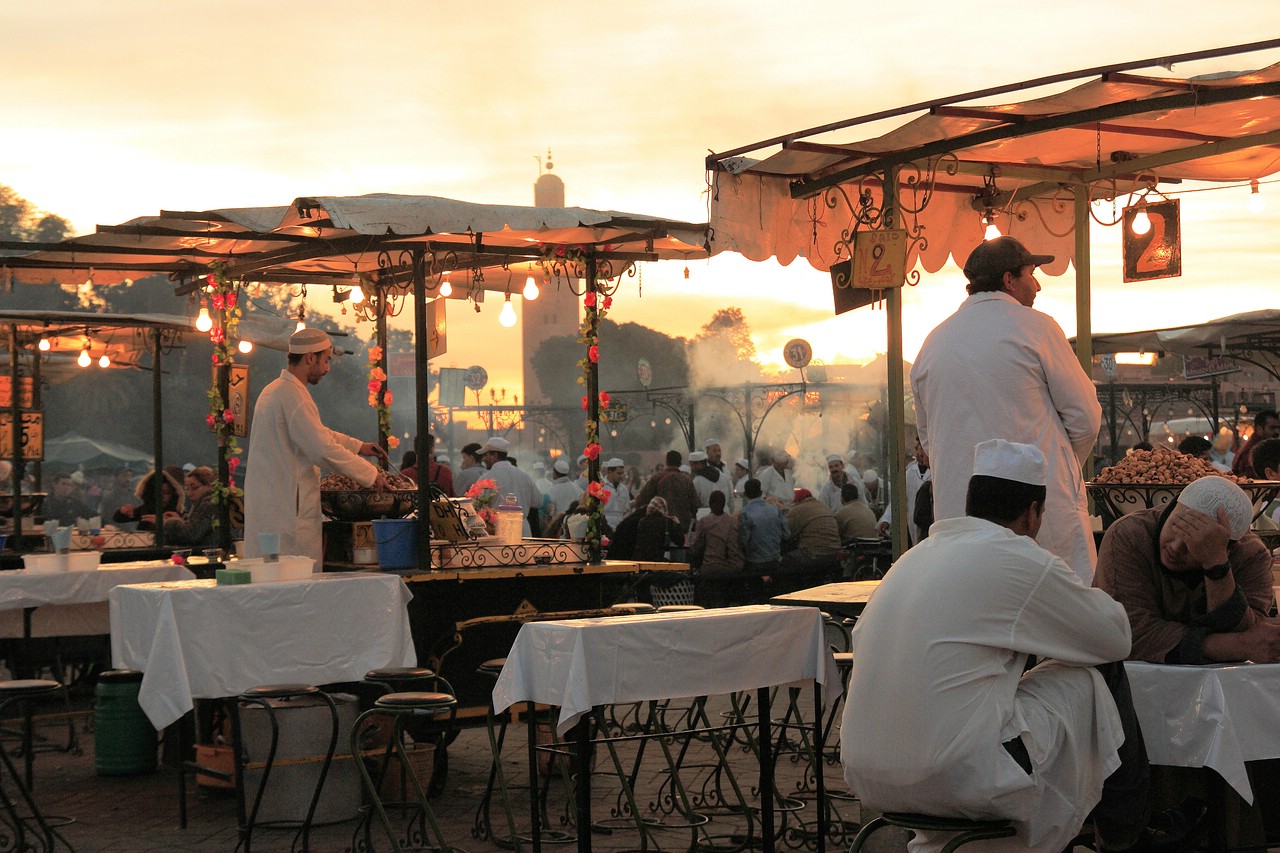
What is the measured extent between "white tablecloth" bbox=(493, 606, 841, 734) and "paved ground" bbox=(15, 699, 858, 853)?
92cm

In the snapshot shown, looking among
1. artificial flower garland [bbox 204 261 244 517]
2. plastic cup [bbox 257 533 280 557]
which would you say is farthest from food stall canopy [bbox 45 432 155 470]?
plastic cup [bbox 257 533 280 557]

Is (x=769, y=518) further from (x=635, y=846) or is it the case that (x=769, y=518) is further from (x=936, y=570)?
(x=936, y=570)

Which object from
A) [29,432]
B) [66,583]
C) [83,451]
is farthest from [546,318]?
[66,583]

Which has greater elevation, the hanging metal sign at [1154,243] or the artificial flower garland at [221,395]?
the hanging metal sign at [1154,243]

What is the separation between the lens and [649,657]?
17.4ft

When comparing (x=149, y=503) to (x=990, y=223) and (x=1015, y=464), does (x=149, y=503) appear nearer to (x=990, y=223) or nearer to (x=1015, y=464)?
(x=990, y=223)

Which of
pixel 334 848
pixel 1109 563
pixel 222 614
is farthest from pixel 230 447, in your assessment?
pixel 1109 563

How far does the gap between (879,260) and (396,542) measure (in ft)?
9.90

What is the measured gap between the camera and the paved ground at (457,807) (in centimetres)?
678

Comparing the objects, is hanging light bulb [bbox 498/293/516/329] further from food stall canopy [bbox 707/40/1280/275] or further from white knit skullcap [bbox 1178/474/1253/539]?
white knit skullcap [bbox 1178/474/1253/539]

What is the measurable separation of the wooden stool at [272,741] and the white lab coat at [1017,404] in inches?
110

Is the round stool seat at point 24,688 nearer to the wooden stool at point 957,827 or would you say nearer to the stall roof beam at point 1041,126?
the wooden stool at point 957,827

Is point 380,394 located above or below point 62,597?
above

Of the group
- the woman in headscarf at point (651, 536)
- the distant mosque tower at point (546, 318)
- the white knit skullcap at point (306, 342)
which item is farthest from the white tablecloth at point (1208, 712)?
the distant mosque tower at point (546, 318)
